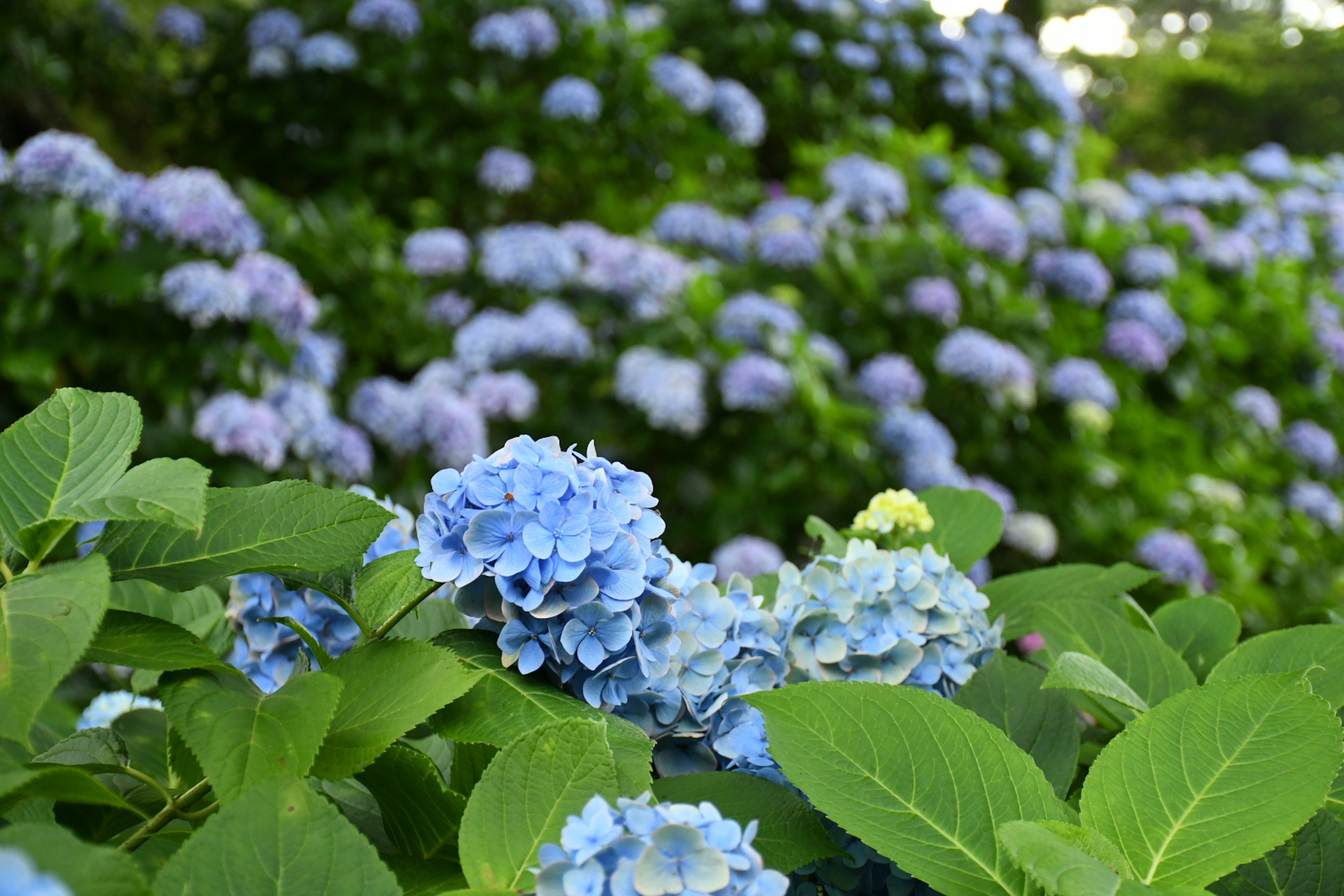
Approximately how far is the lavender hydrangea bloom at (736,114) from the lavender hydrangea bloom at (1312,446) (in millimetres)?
3007

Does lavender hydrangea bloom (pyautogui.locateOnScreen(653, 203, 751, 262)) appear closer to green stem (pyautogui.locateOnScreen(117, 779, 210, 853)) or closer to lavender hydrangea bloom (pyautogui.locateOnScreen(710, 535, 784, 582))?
lavender hydrangea bloom (pyautogui.locateOnScreen(710, 535, 784, 582))

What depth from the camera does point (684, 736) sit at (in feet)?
2.43

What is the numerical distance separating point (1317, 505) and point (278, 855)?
5.09 metres

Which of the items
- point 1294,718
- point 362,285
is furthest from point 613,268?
point 1294,718

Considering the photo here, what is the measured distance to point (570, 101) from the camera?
4.07 m

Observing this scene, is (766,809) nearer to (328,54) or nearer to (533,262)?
(533,262)

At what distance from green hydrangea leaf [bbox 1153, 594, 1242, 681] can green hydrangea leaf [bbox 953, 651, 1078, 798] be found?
0.23 m

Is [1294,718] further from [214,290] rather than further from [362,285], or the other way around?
[362,285]

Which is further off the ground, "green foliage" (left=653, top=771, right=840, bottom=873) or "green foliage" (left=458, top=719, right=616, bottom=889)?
"green foliage" (left=458, top=719, right=616, bottom=889)

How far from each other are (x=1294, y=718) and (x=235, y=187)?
485 cm

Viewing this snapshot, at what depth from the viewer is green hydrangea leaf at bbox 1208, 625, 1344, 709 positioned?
74 centimetres

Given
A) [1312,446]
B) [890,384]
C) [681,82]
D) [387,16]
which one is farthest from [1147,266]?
[387,16]

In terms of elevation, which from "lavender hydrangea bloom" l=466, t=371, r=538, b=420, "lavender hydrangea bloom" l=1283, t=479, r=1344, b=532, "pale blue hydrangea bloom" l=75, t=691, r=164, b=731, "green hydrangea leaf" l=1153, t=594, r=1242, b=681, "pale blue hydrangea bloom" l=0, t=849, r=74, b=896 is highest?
"pale blue hydrangea bloom" l=0, t=849, r=74, b=896

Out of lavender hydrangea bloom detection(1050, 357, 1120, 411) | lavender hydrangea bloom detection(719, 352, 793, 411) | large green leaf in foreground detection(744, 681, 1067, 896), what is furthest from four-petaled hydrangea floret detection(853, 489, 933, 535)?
lavender hydrangea bloom detection(1050, 357, 1120, 411)
